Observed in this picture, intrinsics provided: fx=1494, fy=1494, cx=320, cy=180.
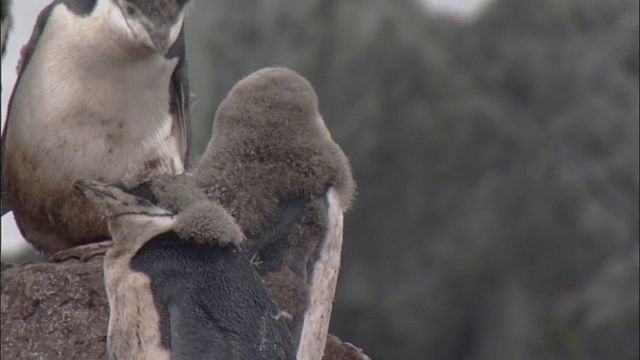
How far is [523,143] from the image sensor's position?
9.04 metres

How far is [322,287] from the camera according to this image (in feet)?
11.8

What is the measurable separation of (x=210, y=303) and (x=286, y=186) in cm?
50

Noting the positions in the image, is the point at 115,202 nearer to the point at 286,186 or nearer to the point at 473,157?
the point at 286,186

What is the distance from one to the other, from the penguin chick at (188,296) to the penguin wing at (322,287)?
0.67ft

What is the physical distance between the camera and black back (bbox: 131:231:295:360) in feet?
10.3

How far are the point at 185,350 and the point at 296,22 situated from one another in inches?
266

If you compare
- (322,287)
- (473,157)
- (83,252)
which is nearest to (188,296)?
(322,287)

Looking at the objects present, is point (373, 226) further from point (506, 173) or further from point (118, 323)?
point (118, 323)

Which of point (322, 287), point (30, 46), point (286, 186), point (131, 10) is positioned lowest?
point (322, 287)

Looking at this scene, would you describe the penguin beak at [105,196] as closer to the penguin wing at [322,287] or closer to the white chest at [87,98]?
the penguin wing at [322,287]

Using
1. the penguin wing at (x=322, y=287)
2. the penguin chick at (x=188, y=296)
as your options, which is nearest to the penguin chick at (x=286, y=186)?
the penguin wing at (x=322, y=287)

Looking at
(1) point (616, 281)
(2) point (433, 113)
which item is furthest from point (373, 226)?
(1) point (616, 281)

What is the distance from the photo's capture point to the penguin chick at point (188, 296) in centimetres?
316

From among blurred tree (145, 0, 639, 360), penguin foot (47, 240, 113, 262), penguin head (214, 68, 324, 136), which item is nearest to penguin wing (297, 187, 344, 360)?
penguin head (214, 68, 324, 136)
